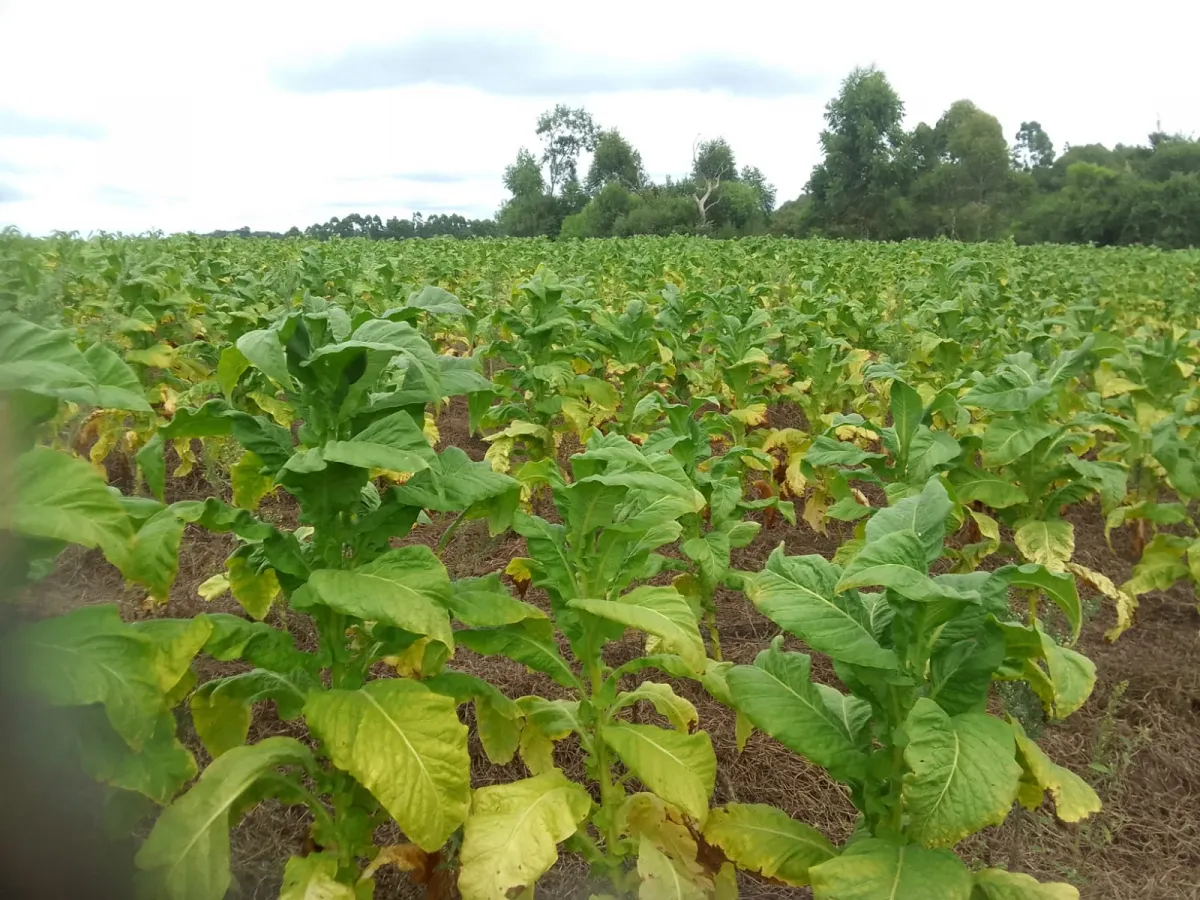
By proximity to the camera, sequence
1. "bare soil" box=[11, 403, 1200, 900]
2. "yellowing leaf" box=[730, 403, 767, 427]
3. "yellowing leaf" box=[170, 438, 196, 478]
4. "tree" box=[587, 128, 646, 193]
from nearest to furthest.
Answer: "bare soil" box=[11, 403, 1200, 900], "yellowing leaf" box=[170, 438, 196, 478], "yellowing leaf" box=[730, 403, 767, 427], "tree" box=[587, 128, 646, 193]

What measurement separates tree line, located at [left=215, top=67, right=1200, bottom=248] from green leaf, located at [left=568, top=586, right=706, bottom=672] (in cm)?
4323

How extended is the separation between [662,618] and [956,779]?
0.76m

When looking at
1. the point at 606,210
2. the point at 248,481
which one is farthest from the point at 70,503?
the point at 606,210

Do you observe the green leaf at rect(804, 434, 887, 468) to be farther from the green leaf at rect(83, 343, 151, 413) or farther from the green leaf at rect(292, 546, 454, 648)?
the green leaf at rect(83, 343, 151, 413)

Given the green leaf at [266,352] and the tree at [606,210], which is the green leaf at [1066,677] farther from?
the tree at [606,210]

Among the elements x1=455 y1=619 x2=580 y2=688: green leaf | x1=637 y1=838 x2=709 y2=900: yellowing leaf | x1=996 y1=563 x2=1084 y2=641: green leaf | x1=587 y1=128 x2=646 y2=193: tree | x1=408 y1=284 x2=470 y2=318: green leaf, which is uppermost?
x1=587 y1=128 x2=646 y2=193: tree

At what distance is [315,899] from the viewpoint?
2074 millimetres

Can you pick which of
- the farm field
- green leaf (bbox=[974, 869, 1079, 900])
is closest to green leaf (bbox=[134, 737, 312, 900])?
the farm field

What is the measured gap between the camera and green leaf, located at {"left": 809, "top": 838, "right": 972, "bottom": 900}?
185 centimetres

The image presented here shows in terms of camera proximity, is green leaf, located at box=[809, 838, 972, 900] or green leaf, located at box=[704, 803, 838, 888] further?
green leaf, located at box=[704, 803, 838, 888]

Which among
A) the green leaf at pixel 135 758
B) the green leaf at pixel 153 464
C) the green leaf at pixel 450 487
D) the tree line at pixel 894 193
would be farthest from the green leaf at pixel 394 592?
the tree line at pixel 894 193

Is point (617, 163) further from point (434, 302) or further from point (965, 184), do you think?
point (434, 302)

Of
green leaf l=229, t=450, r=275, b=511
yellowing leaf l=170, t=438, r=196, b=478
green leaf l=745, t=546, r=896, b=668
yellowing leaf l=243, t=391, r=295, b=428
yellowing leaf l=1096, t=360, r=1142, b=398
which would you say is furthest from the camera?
yellowing leaf l=1096, t=360, r=1142, b=398

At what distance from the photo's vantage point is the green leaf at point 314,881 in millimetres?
2092
